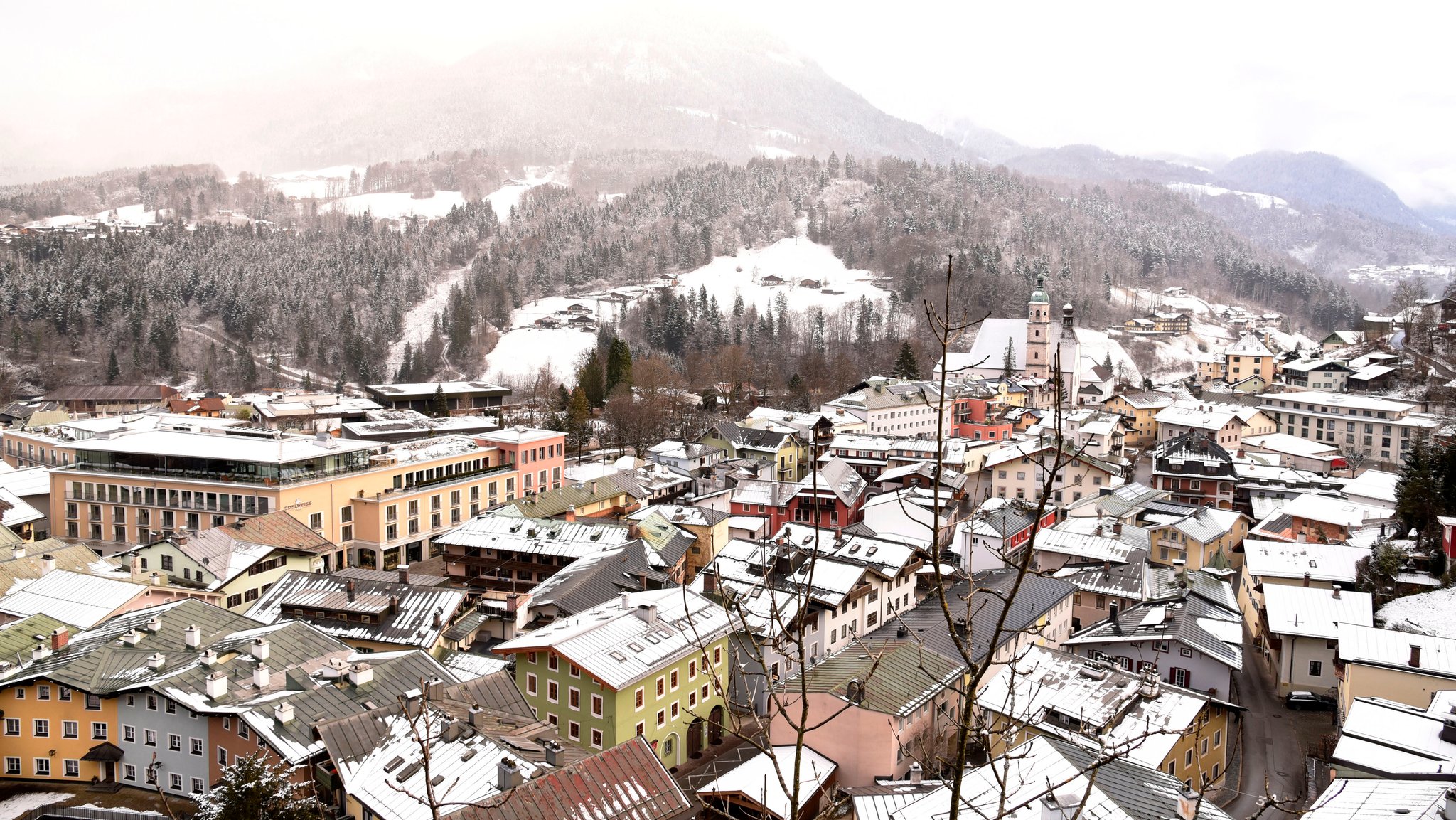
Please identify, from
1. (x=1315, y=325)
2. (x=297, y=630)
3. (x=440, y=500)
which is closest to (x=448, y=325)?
(x=440, y=500)

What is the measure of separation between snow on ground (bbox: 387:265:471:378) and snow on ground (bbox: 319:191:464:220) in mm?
32454

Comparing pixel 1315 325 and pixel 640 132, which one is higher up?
pixel 640 132

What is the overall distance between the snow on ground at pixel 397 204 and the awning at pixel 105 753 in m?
127

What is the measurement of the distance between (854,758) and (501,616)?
9.96 meters

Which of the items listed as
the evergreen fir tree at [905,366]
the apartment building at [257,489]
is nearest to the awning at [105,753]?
the apartment building at [257,489]

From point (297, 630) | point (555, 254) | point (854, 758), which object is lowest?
point (854, 758)

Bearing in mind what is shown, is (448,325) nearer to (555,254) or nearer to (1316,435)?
(555,254)

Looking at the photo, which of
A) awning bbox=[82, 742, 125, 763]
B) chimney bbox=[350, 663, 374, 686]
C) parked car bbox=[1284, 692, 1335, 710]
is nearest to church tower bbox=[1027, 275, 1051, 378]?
parked car bbox=[1284, 692, 1335, 710]

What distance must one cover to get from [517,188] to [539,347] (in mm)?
78558

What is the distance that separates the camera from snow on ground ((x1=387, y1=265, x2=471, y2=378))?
90188 millimetres

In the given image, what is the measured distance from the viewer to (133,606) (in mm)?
21562

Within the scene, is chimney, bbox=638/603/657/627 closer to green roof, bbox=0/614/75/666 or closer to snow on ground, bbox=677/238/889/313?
green roof, bbox=0/614/75/666

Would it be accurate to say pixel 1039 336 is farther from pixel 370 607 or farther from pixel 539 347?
pixel 370 607

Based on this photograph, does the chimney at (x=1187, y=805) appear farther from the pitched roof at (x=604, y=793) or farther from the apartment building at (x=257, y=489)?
the apartment building at (x=257, y=489)
